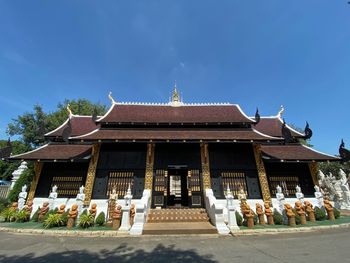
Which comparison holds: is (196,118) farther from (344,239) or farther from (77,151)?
(344,239)

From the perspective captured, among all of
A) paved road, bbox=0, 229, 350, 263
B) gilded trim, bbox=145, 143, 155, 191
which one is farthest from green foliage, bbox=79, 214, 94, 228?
gilded trim, bbox=145, 143, 155, 191

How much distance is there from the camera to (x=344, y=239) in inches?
Result: 256

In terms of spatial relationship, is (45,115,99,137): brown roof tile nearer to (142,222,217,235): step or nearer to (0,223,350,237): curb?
(0,223,350,237): curb

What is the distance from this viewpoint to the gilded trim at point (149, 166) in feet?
38.9

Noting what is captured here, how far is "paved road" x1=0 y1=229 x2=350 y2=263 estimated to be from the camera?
487cm

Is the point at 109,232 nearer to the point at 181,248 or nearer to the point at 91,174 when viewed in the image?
the point at 181,248

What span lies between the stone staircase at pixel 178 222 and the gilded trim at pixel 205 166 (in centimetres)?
151

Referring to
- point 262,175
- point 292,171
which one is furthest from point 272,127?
point 262,175

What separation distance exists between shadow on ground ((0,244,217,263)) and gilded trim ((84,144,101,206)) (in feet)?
20.8

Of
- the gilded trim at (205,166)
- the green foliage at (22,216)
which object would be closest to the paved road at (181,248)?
the green foliage at (22,216)

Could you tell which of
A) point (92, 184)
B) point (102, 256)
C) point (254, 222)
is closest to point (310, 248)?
point (254, 222)

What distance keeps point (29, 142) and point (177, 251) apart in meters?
35.9

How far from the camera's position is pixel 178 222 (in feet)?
30.5

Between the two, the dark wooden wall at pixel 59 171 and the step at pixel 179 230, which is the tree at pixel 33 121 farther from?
the step at pixel 179 230
